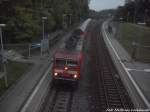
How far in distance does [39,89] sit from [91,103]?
5.10 metres

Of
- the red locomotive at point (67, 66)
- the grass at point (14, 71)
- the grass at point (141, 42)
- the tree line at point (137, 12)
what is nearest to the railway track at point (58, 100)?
the red locomotive at point (67, 66)

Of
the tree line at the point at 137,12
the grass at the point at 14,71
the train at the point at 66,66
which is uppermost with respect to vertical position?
the tree line at the point at 137,12

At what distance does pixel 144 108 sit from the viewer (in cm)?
2197

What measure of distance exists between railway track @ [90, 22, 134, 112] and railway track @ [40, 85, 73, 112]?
227 centimetres

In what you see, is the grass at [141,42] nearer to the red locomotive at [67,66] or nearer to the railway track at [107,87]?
the railway track at [107,87]

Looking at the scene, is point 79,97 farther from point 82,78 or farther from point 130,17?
point 130,17

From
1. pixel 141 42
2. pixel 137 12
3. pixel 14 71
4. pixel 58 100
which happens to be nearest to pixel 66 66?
pixel 58 100

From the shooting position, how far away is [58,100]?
2325 centimetres

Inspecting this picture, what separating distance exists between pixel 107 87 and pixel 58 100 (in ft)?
19.8

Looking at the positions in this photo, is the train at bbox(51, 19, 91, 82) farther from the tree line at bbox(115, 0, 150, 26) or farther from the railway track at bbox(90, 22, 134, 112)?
the tree line at bbox(115, 0, 150, 26)

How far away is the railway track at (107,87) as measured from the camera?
22656mm

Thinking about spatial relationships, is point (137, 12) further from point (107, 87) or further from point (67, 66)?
point (67, 66)

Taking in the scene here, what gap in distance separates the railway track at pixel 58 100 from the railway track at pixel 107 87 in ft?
7.46

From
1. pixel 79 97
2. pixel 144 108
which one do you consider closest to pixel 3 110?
pixel 79 97
